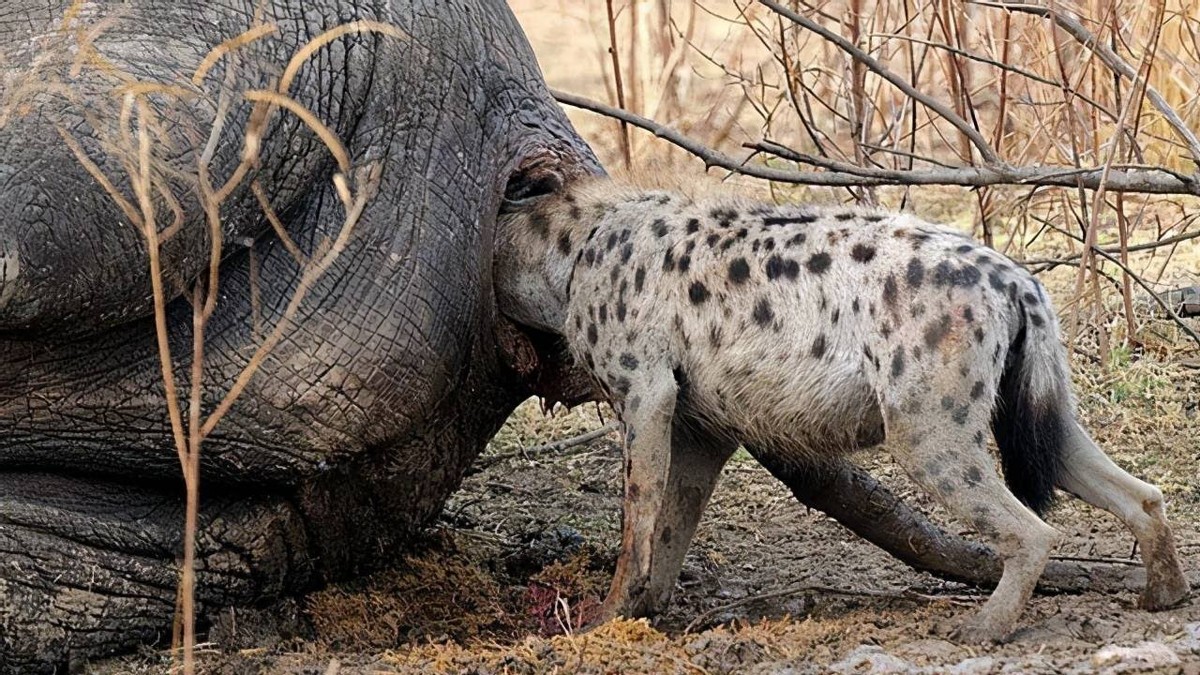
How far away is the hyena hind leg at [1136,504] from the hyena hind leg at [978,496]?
0.28 m

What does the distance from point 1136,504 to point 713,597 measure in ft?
4.16

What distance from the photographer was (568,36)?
12.2m

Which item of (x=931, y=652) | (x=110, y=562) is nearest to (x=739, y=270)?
(x=931, y=652)

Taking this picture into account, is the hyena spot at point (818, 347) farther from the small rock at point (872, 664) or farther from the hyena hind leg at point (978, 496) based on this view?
the small rock at point (872, 664)

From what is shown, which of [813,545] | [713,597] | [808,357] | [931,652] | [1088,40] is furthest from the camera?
[813,545]

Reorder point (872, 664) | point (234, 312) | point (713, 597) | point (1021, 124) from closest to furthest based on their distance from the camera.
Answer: point (872, 664)
point (234, 312)
point (713, 597)
point (1021, 124)

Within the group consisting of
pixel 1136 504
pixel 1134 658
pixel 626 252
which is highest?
pixel 626 252

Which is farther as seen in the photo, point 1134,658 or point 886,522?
point 886,522

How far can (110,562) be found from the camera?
Result: 4297 mm

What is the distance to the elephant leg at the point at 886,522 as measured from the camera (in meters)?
4.75

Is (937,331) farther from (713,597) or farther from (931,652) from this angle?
(713,597)

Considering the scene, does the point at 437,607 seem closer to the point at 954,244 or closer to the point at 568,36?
the point at 954,244

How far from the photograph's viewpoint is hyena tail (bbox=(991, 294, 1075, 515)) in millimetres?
3943

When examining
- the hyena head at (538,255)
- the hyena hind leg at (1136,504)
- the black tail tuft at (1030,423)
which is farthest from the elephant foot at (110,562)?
the hyena hind leg at (1136,504)
